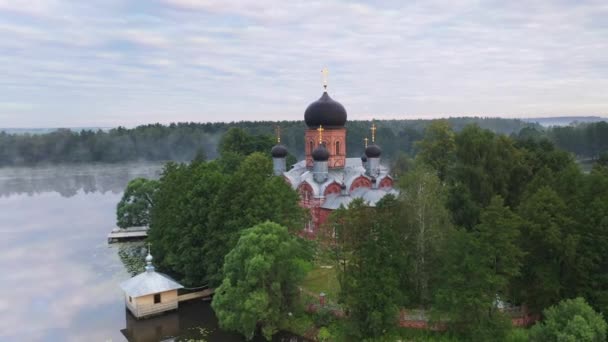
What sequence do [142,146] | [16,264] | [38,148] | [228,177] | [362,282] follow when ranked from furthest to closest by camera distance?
[142,146], [38,148], [16,264], [228,177], [362,282]

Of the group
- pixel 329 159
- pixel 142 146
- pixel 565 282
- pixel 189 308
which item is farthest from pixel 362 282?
pixel 142 146

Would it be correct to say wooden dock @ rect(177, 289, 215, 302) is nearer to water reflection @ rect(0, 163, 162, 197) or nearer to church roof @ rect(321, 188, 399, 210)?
church roof @ rect(321, 188, 399, 210)

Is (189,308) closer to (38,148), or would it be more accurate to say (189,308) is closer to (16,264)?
(16,264)

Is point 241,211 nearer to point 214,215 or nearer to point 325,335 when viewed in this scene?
point 214,215

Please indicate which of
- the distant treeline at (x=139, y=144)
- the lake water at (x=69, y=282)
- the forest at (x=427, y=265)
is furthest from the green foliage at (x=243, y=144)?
the distant treeline at (x=139, y=144)

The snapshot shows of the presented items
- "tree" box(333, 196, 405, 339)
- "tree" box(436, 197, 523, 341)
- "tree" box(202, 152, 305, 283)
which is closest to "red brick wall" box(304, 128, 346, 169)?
"tree" box(202, 152, 305, 283)

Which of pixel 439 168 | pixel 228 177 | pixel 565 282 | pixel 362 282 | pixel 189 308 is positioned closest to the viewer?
pixel 362 282

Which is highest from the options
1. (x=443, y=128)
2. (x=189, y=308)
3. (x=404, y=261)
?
(x=443, y=128)
